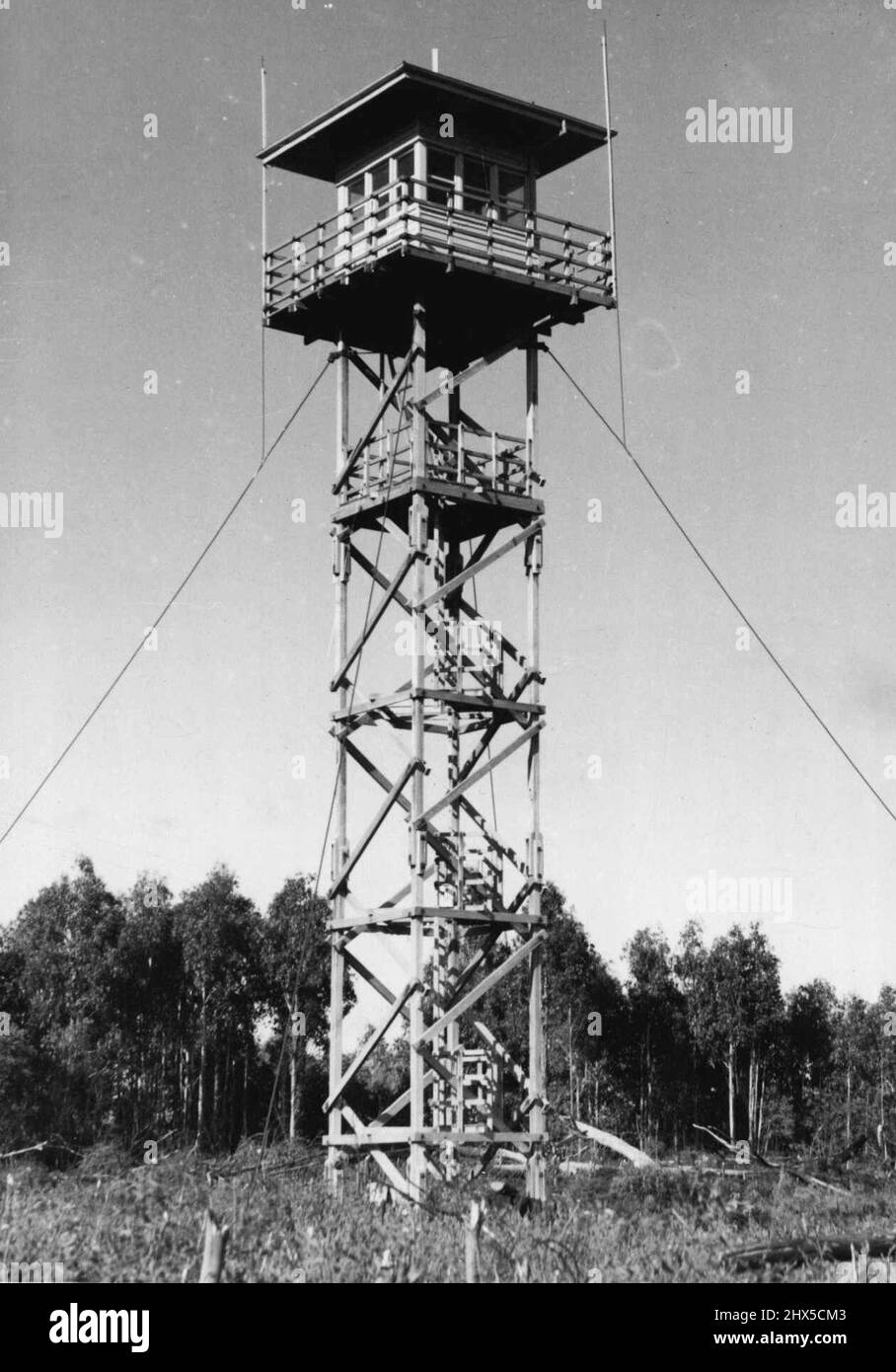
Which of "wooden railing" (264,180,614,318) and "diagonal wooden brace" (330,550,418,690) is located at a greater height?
"wooden railing" (264,180,614,318)

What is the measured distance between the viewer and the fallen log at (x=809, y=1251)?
21.1 metres

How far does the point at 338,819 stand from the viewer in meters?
29.6

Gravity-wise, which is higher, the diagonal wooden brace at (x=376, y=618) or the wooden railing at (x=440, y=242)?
the wooden railing at (x=440, y=242)

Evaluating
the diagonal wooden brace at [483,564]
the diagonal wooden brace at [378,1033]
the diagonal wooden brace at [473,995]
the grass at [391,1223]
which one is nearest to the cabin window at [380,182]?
the diagonal wooden brace at [483,564]

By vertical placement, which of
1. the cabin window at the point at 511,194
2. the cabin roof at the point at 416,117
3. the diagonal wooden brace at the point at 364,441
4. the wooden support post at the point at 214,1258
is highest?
the cabin roof at the point at 416,117

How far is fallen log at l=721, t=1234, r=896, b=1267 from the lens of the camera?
69.2ft

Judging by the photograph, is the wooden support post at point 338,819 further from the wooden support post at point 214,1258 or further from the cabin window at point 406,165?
the wooden support post at point 214,1258

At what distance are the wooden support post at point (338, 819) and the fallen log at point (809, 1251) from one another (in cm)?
868

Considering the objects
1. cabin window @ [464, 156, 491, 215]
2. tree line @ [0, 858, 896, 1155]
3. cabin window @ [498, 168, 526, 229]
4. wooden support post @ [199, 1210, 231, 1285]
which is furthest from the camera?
tree line @ [0, 858, 896, 1155]

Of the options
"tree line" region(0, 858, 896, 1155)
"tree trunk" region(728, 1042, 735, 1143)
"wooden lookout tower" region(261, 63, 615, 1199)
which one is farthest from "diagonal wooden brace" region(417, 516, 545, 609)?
"tree trunk" region(728, 1042, 735, 1143)

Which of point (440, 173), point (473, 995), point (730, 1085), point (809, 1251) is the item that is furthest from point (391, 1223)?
point (730, 1085)

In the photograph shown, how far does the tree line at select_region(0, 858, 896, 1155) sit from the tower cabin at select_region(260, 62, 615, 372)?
23100mm

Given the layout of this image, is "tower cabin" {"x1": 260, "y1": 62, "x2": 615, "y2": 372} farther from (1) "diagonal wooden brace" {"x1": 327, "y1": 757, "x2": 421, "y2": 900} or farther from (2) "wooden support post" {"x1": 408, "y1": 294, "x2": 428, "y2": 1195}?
(1) "diagonal wooden brace" {"x1": 327, "y1": 757, "x2": 421, "y2": 900}

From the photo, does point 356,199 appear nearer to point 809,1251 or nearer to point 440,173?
point 440,173
